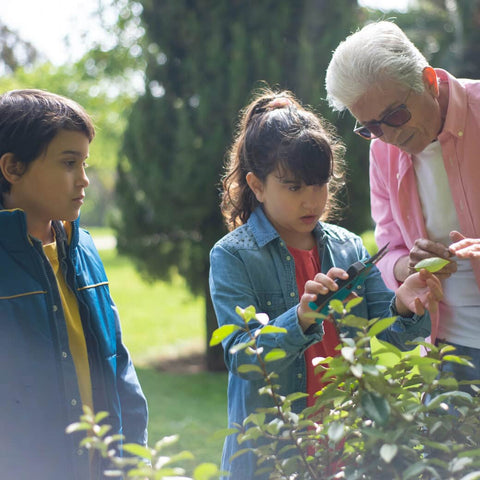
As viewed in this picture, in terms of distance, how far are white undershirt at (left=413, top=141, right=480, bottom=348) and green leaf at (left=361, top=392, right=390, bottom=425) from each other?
3.93 ft

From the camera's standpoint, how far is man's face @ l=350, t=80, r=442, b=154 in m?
2.16

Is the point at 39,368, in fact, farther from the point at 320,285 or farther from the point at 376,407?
the point at 376,407

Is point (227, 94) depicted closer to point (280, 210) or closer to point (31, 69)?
point (280, 210)

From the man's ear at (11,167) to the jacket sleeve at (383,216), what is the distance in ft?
3.97

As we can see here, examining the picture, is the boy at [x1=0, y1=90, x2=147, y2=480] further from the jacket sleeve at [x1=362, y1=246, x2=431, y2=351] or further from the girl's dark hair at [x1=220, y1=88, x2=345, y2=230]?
the jacket sleeve at [x1=362, y1=246, x2=431, y2=351]

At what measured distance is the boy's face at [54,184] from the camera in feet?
6.42

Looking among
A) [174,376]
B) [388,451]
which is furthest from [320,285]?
[174,376]

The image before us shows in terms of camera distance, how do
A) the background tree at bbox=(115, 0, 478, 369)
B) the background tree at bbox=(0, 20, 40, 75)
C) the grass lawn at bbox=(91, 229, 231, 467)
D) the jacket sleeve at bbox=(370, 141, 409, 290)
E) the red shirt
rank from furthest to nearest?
the background tree at bbox=(0, 20, 40, 75), the background tree at bbox=(115, 0, 478, 369), the grass lawn at bbox=(91, 229, 231, 467), the jacket sleeve at bbox=(370, 141, 409, 290), the red shirt

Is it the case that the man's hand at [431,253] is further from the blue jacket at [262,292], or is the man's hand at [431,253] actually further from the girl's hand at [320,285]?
the girl's hand at [320,285]

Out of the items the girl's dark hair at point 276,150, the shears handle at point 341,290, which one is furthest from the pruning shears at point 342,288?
the girl's dark hair at point 276,150

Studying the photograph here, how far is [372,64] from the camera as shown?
7.01 ft

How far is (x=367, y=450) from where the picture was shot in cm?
125

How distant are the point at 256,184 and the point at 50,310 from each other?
716 mm

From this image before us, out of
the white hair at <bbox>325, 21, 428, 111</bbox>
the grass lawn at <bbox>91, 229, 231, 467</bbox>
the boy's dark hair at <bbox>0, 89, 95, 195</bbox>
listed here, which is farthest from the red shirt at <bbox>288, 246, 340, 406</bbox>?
the boy's dark hair at <bbox>0, 89, 95, 195</bbox>
